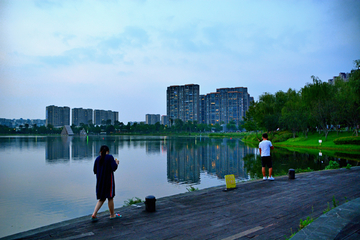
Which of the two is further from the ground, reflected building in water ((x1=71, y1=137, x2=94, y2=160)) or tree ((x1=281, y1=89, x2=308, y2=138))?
tree ((x1=281, y1=89, x2=308, y2=138))

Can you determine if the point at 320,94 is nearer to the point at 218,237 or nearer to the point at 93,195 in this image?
the point at 93,195

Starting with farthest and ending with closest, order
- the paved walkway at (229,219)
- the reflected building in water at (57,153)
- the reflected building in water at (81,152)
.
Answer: the reflected building in water at (81,152) < the reflected building in water at (57,153) < the paved walkway at (229,219)

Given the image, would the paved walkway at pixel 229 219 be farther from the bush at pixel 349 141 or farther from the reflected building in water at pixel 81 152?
the bush at pixel 349 141

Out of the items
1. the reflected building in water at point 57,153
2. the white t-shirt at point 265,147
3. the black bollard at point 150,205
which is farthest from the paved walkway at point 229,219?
the reflected building in water at point 57,153

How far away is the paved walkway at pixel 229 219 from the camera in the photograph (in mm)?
5422

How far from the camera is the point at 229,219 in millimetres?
6602

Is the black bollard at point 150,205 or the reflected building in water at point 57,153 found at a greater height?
the black bollard at point 150,205

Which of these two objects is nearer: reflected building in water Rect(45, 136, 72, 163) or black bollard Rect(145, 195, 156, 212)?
black bollard Rect(145, 195, 156, 212)

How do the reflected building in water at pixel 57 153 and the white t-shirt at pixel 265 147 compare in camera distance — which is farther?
the reflected building in water at pixel 57 153

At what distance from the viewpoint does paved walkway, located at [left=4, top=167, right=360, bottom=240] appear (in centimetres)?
542

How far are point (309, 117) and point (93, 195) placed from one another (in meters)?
44.2

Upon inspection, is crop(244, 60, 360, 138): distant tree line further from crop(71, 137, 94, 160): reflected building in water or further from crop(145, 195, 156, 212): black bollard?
crop(145, 195, 156, 212): black bollard

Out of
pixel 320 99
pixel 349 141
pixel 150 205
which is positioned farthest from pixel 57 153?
pixel 320 99

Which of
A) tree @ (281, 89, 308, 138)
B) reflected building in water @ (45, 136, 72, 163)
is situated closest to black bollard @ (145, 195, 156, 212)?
reflected building in water @ (45, 136, 72, 163)
